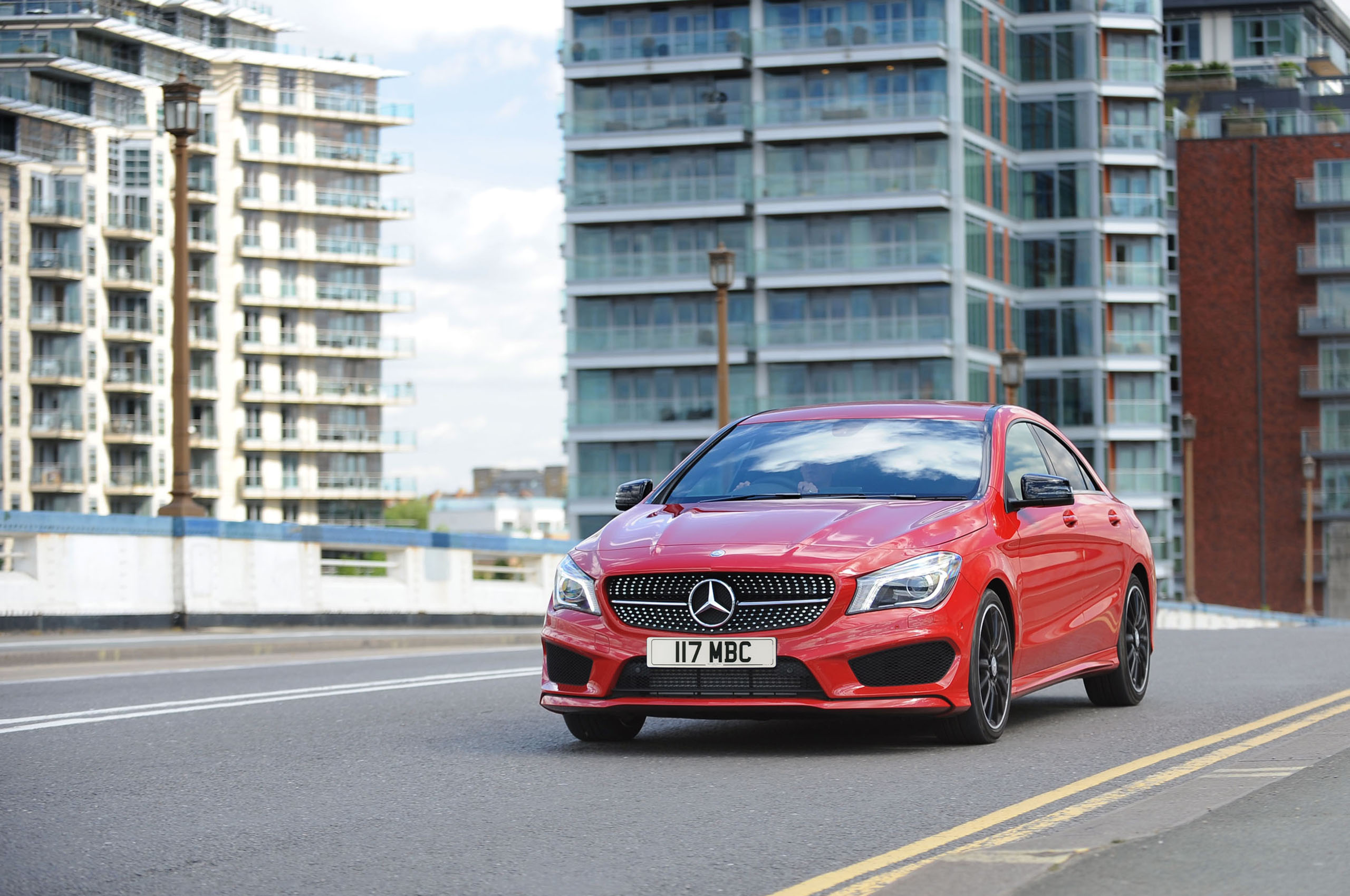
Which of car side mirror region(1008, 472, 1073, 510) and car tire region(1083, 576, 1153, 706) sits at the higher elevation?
car side mirror region(1008, 472, 1073, 510)

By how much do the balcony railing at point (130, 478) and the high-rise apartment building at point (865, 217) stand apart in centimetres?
3283

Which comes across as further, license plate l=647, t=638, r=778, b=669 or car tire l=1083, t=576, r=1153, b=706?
car tire l=1083, t=576, r=1153, b=706

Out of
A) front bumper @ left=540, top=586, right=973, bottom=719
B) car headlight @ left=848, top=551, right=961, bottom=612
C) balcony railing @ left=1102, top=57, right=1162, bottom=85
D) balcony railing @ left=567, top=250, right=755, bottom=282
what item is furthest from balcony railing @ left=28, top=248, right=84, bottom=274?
car headlight @ left=848, top=551, right=961, bottom=612

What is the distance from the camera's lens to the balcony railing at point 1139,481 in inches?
3381

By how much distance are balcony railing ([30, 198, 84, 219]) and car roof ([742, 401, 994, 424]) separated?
313 ft

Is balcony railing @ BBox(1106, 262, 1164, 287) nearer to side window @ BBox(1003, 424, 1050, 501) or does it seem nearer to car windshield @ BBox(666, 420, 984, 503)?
side window @ BBox(1003, 424, 1050, 501)

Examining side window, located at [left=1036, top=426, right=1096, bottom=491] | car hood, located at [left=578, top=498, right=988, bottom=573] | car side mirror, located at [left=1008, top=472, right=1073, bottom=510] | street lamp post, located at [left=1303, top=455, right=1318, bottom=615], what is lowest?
street lamp post, located at [left=1303, top=455, right=1318, bottom=615]

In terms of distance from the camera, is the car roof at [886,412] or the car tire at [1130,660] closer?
the car roof at [886,412]

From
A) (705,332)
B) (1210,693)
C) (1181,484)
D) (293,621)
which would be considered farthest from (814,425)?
(1181,484)

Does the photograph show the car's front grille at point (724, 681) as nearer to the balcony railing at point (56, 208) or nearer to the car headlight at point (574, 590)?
the car headlight at point (574, 590)

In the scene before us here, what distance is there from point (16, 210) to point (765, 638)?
9701cm

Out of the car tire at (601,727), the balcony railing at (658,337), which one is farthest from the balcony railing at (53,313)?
the car tire at (601,727)

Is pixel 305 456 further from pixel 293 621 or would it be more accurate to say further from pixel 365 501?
pixel 293 621

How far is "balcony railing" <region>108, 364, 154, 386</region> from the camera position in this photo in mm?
105312
